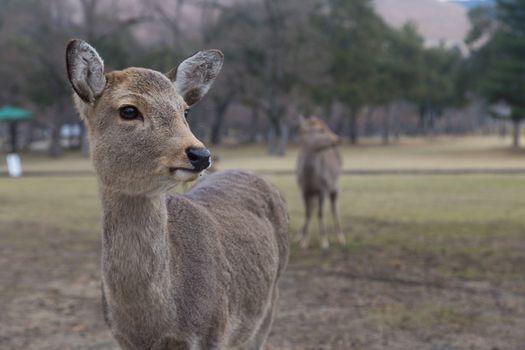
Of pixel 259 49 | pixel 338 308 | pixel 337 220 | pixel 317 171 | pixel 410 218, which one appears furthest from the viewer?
pixel 259 49

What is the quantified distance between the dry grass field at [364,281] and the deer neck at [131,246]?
119 inches

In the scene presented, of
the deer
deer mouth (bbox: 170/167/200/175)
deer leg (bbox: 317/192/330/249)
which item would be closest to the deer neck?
the deer

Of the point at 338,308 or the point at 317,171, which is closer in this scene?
the point at 338,308

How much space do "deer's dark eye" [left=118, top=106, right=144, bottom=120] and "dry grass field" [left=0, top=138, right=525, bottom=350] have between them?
343 centimetres

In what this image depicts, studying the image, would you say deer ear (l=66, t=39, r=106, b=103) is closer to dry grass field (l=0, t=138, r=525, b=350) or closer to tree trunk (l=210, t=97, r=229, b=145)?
dry grass field (l=0, t=138, r=525, b=350)

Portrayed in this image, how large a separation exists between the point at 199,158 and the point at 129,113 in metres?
0.50

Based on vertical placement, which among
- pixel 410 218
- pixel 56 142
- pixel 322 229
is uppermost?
pixel 56 142

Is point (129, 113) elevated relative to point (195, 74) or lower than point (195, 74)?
lower

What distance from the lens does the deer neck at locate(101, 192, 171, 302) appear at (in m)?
3.31

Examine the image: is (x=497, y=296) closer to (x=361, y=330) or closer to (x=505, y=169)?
(x=361, y=330)

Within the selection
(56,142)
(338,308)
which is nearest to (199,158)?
(338,308)

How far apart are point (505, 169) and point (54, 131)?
3007cm

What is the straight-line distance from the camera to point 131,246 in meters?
3.31

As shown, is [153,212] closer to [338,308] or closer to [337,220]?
[338,308]
